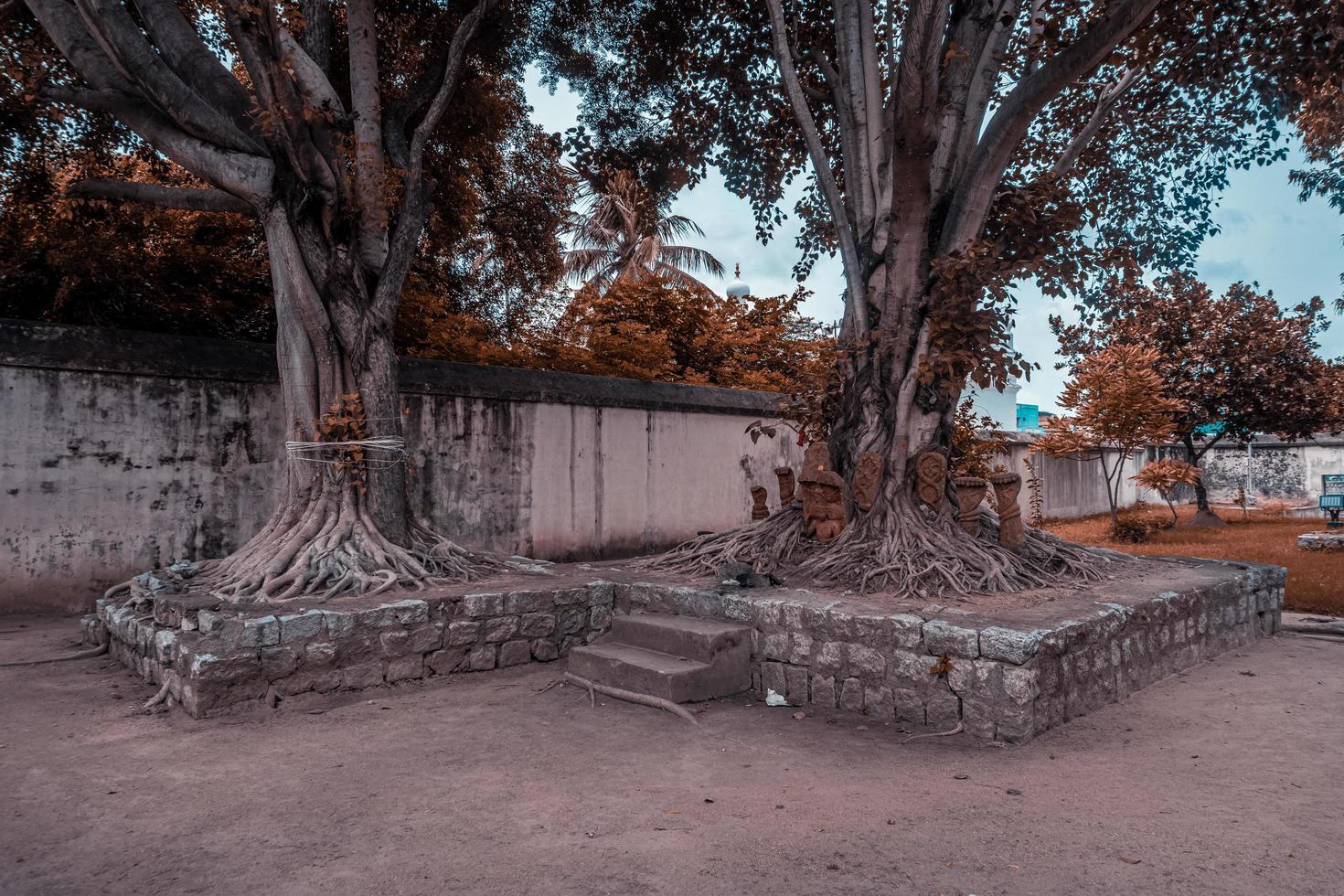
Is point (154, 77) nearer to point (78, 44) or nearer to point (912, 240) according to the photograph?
point (78, 44)

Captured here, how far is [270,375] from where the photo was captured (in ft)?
22.4

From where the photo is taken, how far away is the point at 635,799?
339 centimetres

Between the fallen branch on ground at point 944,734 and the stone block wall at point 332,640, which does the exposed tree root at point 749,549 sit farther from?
the fallen branch on ground at point 944,734

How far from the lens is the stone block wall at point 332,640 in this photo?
438 cm

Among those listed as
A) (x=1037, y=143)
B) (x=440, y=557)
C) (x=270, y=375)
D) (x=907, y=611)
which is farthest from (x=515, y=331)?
(x=907, y=611)

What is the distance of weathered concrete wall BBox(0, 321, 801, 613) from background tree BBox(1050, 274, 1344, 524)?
10.9 meters

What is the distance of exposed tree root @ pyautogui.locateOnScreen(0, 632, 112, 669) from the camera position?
497 cm

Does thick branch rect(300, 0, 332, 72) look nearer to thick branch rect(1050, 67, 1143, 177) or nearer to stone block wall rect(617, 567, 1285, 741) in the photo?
stone block wall rect(617, 567, 1285, 741)

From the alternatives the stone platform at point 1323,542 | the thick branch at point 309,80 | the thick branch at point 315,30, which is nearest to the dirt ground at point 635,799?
the thick branch at point 309,80

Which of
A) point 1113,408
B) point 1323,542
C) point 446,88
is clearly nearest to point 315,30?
point 446,88

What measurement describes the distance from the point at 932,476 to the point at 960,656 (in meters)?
1.87

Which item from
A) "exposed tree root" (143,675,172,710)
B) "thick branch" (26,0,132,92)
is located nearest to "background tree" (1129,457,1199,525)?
"exposed tree root" (143,675,172,710)

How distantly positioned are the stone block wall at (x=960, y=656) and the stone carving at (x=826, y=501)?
107cm

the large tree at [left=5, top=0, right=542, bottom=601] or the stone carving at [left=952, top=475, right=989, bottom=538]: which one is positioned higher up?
the large tree at [left=5, top=0, right=542, bottom=601]
